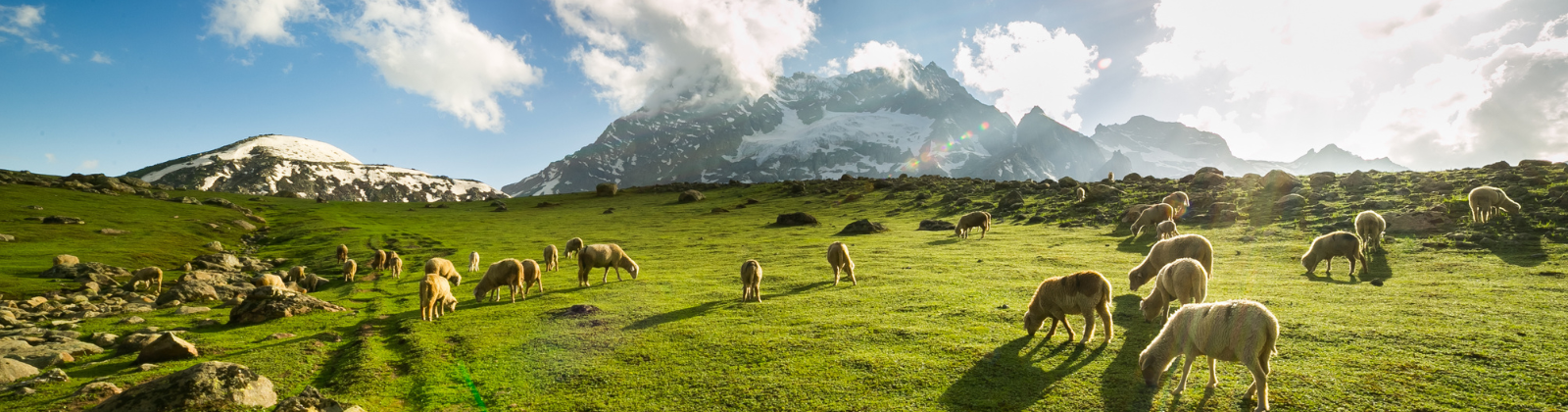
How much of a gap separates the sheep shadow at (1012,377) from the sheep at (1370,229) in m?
21.0

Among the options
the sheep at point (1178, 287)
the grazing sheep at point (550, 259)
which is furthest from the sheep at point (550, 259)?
the sheep at point (1178, 287)

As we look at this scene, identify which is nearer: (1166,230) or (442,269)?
(442,269)

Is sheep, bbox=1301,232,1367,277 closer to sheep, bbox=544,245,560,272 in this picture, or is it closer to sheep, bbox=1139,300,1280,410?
sheep, bbox=1139,300,1280,410

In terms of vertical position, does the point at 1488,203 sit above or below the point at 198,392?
above

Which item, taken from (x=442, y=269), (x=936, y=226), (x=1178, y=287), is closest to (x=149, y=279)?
(x=442, y=269)

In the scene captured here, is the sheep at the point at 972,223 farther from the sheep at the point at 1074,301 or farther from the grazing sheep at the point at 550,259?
the grazing sheep at the point at 550,259

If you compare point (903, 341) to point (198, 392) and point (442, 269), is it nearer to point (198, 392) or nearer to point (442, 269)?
point (198, 392)

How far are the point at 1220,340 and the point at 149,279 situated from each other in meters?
41.1

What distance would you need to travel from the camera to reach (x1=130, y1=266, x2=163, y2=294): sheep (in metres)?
26.0

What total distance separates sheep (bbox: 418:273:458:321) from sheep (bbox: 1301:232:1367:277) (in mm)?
30555

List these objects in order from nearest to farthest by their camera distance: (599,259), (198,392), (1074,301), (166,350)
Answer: (198,392) → (1074,301) → (166,350) → (599,259)

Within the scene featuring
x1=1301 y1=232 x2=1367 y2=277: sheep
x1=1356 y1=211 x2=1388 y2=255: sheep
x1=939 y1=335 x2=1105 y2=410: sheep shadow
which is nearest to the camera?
x1=939 y1=335 x2=1105 y2=410: sheep shadow

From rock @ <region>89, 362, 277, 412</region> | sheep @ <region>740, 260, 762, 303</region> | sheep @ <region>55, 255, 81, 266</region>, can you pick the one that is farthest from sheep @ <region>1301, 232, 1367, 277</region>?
sheep @ <region>55, 255, 81, 266</region>

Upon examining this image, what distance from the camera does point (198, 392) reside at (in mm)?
8766
